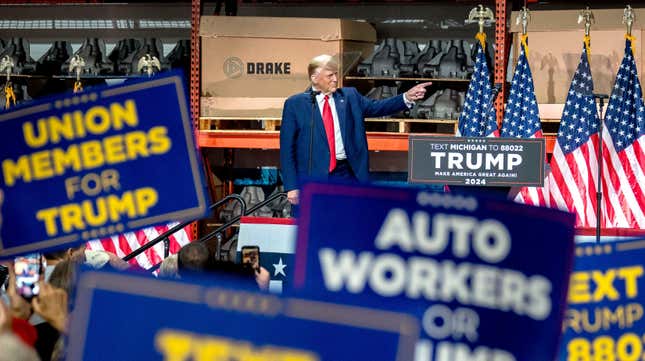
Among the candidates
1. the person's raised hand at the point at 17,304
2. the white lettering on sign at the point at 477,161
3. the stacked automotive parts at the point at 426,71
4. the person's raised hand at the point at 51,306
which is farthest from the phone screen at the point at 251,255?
the stacked automotive parts at the point at 426,71

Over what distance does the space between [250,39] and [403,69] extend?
4.06 ft

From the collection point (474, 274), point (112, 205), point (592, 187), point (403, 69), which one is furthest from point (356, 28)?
point (474, 274)

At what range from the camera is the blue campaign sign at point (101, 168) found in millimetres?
3949

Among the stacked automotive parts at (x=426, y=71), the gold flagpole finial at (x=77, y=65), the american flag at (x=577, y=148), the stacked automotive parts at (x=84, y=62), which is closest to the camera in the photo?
the american flag at (x=577, y=148)

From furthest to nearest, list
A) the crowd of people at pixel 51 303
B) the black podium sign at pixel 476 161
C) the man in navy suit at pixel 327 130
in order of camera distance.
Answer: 1. the black podium sign at pixel 476 161
2. the man in navy suit at pixel 327 130
3. the crowd of people at pixel 51 303

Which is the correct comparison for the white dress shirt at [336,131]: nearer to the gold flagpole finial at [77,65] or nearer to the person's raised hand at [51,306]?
the gold flagpole finial at [77,65]

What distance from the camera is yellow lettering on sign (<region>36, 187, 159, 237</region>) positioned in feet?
12.9

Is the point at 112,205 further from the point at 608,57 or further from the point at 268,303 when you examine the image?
the point at 608,57

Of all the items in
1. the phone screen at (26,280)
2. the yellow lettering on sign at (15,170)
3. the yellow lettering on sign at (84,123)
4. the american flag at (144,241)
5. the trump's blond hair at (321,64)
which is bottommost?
the american flag at (144,241)

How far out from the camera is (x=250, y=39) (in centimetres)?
1191

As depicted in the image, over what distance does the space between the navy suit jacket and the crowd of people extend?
2.50 metres

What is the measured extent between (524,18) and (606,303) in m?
7.51

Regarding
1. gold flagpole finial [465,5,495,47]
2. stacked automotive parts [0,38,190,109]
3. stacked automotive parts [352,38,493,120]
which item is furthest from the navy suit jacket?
stacked automotive parts [0,38,190,109]

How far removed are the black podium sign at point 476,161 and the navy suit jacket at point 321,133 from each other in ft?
1.94
